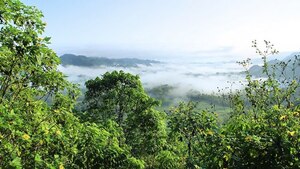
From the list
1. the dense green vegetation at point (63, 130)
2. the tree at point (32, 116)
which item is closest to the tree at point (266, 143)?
the dense green vegetation at point (63, 130)

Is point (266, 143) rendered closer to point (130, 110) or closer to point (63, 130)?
point (63, 130)

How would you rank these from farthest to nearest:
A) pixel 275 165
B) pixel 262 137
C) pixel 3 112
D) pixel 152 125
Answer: pixel 152 125, pixel 3 112, pixel 262 137, pixel 275 165

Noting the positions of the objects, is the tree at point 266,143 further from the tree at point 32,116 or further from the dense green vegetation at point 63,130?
the tree at point 32,116

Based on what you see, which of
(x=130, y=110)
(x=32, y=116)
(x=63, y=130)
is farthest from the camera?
(x=130, y=110)

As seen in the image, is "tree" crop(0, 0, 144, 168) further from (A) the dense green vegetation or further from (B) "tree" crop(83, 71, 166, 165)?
(B) "tree" crop(83, 71, 166, 165)

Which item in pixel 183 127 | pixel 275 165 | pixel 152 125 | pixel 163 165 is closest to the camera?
pixel 275 165

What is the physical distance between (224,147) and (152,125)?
115 ft

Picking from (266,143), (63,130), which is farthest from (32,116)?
(266,143)

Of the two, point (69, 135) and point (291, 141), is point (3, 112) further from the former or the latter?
point (291, 141)

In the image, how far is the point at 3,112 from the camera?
1100 cm

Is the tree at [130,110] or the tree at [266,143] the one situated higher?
the tree at [266,143]

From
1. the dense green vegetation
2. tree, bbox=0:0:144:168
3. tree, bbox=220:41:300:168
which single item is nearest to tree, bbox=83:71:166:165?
the dense green vegetation

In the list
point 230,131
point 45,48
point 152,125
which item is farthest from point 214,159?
point 152,125

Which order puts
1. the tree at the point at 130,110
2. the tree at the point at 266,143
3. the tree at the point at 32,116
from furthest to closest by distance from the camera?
the tree at the point at 130,110 → the tree at the point at 32,116 → the tree at the point at 266,143
